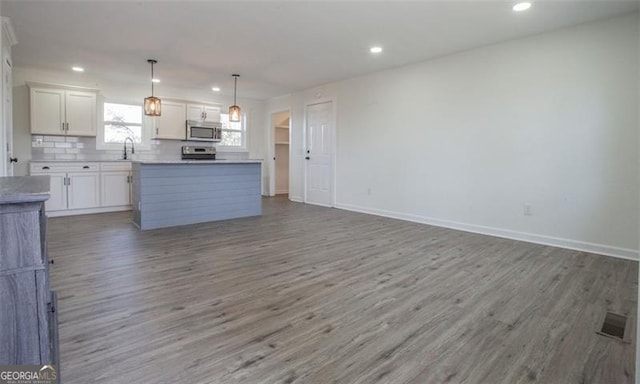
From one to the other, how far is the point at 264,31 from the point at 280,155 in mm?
5281

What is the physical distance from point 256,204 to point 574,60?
15.6ft

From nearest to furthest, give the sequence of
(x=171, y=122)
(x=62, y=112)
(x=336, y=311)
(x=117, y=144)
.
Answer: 1. (x=336, y=311)
2. (x=62, y=112)
3. (x=117, y=144)
4. (x=171, y=122)

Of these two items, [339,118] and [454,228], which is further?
[339,118]

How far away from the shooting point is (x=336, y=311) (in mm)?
2279

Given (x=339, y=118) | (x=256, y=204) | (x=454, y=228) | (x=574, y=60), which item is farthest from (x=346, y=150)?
(x=574, y=60)

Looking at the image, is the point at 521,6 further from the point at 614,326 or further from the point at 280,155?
the point at 280,155

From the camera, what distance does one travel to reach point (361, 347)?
1.85 m

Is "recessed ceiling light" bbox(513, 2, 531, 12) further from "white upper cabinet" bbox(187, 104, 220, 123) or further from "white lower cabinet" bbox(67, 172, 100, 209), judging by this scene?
"white lower cabinet" bbox(67, 172, 100, 209)

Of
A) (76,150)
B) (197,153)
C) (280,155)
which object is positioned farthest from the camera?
(280,155)

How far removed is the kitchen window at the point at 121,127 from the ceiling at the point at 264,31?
3.11 ft

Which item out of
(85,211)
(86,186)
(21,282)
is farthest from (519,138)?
(85,211)

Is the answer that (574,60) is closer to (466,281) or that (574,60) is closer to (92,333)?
(466,281)

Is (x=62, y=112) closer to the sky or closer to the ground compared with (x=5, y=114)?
closer to the sky

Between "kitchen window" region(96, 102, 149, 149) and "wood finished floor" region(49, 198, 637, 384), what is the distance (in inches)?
113
